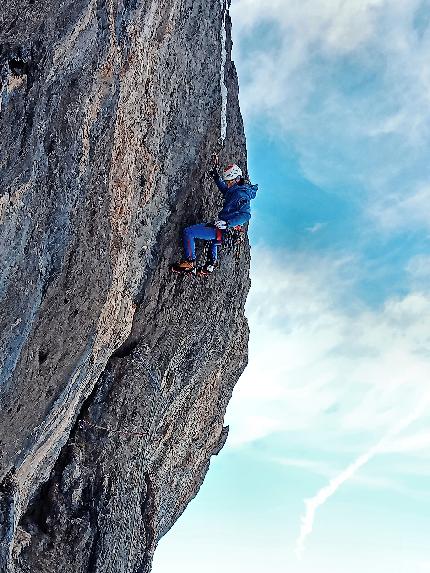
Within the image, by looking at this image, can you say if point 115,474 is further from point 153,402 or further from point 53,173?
point 53,173

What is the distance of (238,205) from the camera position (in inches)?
598

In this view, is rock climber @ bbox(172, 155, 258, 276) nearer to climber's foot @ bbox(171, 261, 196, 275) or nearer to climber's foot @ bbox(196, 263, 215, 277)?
climber's foot @ bbox(171, 261, 196, 275)

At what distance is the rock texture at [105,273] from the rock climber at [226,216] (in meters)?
0.51

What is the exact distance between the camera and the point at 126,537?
16.4m

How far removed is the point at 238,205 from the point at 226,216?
431 millimetres

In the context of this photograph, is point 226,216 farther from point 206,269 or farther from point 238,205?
point 206,269

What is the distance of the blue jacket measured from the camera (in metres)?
15.2

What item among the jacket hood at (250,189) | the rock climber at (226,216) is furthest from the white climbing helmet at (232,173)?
the jacket hood at (250,189)

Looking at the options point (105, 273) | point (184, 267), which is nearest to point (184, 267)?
point (184, 267)

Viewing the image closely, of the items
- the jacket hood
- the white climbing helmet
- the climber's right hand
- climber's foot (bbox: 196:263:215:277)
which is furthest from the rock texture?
the jacket hood

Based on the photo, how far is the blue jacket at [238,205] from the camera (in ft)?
49.7

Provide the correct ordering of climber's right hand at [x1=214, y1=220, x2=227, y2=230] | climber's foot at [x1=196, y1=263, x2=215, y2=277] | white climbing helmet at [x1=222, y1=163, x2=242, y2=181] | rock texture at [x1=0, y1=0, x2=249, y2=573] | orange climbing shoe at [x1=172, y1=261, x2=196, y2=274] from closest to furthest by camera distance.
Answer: rock texture at [x1=0, y1=0, x2=249, y2=573], climber's right hand at [x1=214, y1=220, x2=227, y2=230], white climbing helmet at [x1=222, y1=163, x2=242, y2=181], orange climbing shoe at [x1=172, y1=261, x2=196, y2=274], climber's foot at [x1=196, y1=263, x2=215, y2=277]

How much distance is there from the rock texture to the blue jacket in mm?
1170

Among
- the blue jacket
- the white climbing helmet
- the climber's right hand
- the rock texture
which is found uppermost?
the white climbing helmet
